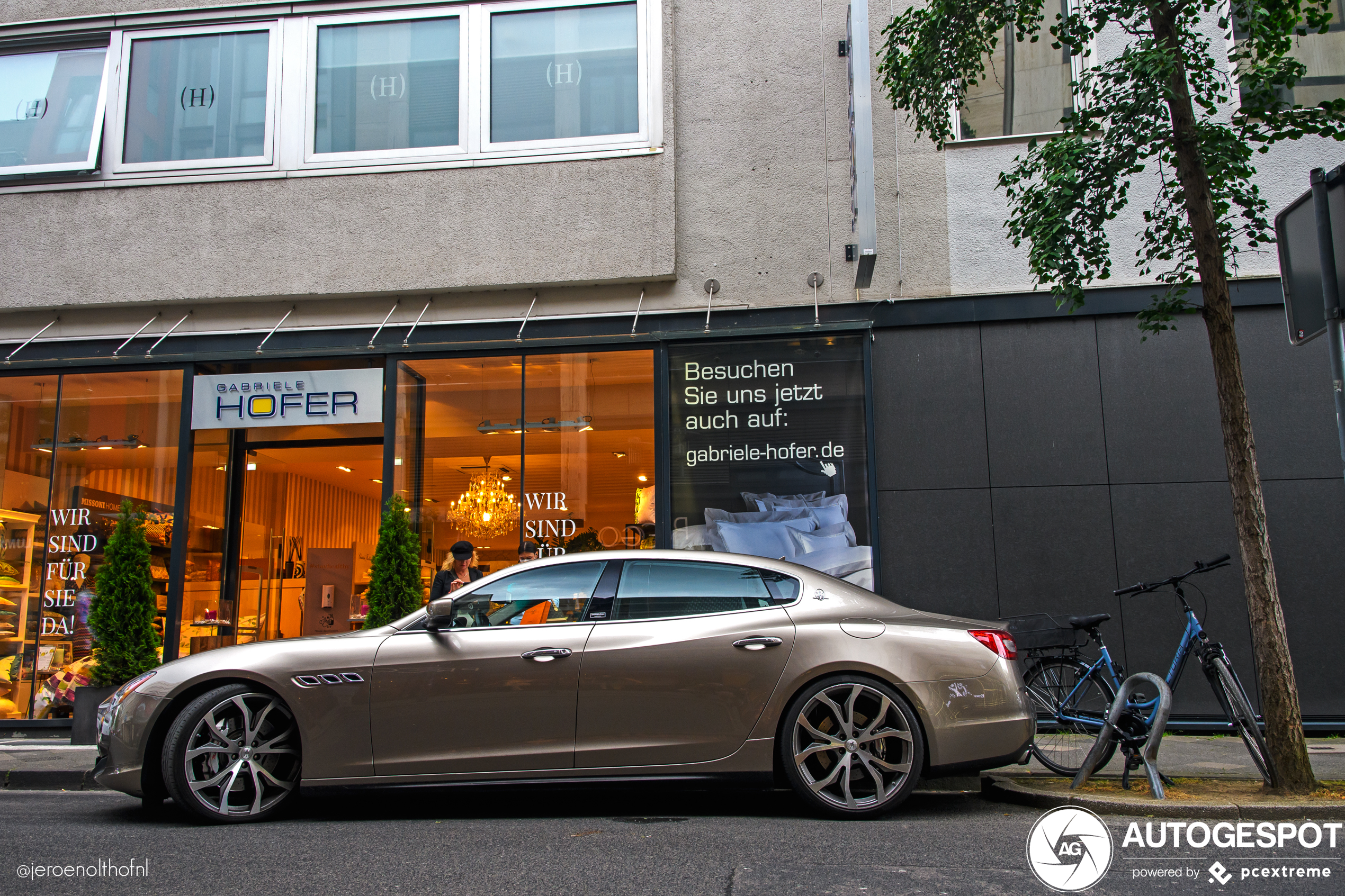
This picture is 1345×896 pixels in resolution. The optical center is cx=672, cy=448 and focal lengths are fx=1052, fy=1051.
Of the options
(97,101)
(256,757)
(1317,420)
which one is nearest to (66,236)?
A: (97,101)

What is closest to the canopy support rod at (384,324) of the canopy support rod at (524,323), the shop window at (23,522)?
the canopy support rod at (524,323)

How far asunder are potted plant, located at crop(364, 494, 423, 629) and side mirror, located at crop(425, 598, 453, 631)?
409 centimetres

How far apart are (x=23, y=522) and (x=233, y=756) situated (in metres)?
7.17

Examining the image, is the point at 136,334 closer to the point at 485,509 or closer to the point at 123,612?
the point at 123,612

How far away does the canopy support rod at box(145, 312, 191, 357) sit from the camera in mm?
11091

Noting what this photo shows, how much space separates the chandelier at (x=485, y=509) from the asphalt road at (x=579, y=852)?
437 centimetres

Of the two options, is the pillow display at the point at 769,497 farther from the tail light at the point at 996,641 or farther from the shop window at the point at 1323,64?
the shop window at the point at 1323,64

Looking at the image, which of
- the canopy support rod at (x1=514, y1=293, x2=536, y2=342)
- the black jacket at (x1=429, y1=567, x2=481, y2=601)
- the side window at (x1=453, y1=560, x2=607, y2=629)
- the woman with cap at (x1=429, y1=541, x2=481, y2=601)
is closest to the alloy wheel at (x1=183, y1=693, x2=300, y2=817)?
the side window at (x1=453, y1=560, x2=607, y2=629)

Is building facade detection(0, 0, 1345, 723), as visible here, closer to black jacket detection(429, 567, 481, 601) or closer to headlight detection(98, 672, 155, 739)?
black jacket detection(429, 567, 481, 601)

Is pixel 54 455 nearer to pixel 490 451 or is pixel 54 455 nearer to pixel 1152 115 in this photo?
pixel 490 451

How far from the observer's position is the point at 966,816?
221 inches

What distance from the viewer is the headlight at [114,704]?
5.72 meters

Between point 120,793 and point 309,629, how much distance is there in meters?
5.93

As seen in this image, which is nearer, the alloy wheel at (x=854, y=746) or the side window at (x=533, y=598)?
the alloy wheel at (x=854, y=746)
